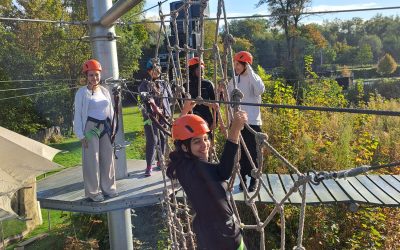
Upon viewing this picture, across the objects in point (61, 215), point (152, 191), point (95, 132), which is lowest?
point (61, 215)

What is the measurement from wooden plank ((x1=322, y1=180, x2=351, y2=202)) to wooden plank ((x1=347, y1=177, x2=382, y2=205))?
0.15 meters

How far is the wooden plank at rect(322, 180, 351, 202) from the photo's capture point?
12.2 feet

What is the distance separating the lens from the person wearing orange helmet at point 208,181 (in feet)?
6.17

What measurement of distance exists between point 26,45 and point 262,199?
502 inches

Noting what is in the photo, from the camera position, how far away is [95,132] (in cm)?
297

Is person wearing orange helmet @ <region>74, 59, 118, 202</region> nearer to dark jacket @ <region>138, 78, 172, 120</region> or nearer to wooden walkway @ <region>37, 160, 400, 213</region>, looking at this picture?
wooden walkway @ <region>37, 160, 400, 213</region>

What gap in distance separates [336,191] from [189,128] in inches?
96.0

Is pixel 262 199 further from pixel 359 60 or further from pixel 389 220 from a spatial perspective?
pixel 359 60

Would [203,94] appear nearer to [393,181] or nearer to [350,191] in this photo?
[350,191]

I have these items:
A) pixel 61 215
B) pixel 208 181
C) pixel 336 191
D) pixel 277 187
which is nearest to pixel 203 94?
pixel 277 187

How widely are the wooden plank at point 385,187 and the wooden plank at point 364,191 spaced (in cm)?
15

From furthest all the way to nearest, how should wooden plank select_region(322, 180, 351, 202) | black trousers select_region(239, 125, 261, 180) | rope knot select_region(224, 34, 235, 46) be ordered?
wooden plank select_region(322, 180, 351, 202) < black trousers select_region(239, 125, 261, 180) < rope knot select_region(224, 34, 235, 46)

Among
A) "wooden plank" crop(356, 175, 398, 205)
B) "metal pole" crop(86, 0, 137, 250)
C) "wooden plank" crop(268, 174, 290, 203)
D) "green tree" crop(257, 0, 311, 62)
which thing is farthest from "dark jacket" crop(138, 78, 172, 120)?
"green tree" crop(257, 0, 311, 62)

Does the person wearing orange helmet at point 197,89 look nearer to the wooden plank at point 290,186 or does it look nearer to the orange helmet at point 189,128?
the wooden plank at point 290,186
